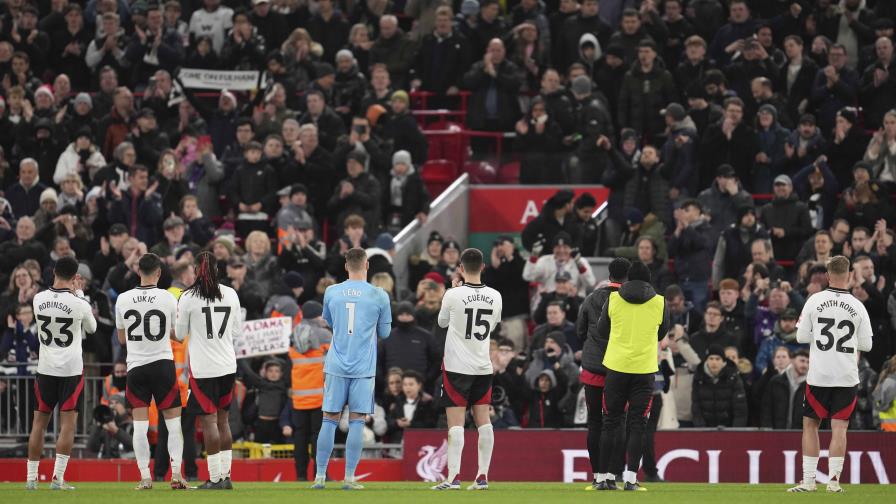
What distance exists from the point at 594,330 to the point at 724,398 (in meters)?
5.06

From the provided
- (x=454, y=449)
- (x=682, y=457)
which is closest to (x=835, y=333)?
A: (x=454, y=449)

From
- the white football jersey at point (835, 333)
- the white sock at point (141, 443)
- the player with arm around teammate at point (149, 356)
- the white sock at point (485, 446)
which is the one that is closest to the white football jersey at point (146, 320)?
the player with arm around teammate at point (149, 356)

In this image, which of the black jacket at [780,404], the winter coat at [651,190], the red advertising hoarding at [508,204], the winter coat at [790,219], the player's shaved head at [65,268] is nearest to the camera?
the player's shaved head at [65,268]

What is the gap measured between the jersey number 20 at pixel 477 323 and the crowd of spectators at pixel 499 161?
400cm

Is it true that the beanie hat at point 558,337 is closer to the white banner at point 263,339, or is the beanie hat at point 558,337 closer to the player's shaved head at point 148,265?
the white banner at point 263,339

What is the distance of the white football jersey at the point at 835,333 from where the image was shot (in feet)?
47.5

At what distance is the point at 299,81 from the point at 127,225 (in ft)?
14.3

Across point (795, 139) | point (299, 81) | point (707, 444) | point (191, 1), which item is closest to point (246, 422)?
point (707, 444)

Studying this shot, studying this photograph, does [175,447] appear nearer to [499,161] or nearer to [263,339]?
[263,339]

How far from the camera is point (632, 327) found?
14195 millimetres

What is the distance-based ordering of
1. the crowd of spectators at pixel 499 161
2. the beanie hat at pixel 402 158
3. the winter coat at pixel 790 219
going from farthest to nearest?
the beanie hat at pixel 402 158 < the winter coat at pixel 790 219 < the crowd of spectators at pixel 499 161

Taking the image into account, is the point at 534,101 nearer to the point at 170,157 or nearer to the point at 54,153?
the point at 170,157

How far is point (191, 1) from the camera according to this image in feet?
96.3

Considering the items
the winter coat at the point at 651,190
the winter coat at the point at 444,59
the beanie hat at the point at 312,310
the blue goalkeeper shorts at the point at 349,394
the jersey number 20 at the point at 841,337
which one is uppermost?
the winter coat at the point at 444,59
